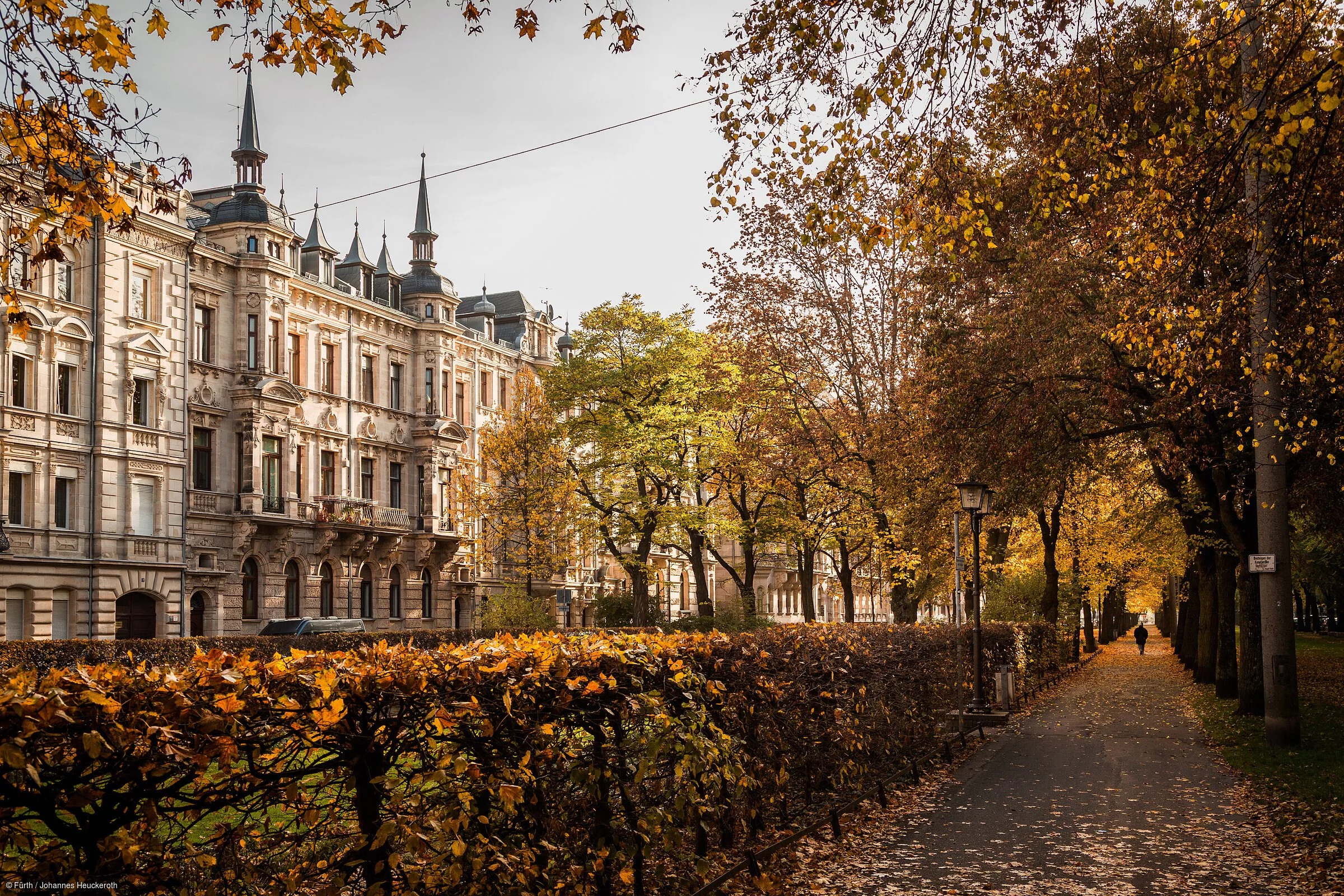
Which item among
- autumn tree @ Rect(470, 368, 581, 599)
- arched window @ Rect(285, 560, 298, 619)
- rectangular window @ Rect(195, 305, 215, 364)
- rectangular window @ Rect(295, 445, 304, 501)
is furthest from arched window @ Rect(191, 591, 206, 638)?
autumn tree @ Rect(470, 368, 581, 599)

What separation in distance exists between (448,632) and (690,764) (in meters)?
31.0

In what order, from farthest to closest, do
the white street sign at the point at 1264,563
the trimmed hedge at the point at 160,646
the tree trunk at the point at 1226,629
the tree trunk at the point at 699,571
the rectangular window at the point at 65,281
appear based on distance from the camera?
1. the tree trunk at the point at 699,571
2. the rectangular window at the point at 65,281
3. the tree trunk at the point at 1226,629
4. the trimmed hedge at the point at 160,646
5. the white street sign at the point at 1264,563

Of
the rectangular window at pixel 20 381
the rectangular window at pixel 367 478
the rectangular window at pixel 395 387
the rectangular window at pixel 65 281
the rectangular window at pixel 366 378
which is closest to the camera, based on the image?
the rectangular window at pixel 20 381

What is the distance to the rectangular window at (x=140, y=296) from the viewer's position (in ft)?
135

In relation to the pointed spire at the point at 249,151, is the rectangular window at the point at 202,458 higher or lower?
lower

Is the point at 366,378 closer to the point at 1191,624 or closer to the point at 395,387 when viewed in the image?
the point at 395,387

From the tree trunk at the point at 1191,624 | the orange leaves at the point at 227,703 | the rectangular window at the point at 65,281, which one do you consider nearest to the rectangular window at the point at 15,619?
the rectangular window at the point at 65,281

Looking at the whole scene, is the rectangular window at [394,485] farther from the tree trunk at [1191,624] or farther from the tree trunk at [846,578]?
the tree trunk at [1191,624]

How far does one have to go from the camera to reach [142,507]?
4078 centimetres

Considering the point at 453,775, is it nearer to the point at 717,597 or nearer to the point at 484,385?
the point at 484,385

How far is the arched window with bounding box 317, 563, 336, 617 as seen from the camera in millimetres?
48656

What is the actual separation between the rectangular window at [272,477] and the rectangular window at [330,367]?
15.3 feet

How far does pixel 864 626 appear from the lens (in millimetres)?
17594

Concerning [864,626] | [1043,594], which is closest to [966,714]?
[864,626]
